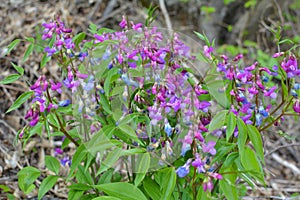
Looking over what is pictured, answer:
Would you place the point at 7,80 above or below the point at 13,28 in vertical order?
below

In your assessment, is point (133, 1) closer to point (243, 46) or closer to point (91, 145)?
point (243, 46)

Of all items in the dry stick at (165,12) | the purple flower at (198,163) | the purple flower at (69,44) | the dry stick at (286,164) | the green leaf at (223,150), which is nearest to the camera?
the purple flower at (198,163)

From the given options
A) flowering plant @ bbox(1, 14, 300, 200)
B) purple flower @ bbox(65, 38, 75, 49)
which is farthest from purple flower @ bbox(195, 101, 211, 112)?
purple flower @ bbox(65, 38, 75, 49)

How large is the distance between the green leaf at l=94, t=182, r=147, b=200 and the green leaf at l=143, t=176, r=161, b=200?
0.43 feet

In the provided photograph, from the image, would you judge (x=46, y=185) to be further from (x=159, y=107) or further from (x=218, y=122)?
(x=218, y=122)

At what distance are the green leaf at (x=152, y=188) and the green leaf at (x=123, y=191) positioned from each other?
13 cm

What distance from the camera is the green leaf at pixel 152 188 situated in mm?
1875

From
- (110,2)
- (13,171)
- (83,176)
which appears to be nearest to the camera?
(83,176)

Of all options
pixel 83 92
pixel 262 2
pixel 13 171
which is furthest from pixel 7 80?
pixel 262 2

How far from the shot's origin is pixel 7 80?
189cm

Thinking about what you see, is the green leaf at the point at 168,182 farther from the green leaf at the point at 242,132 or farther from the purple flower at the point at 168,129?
the green leaf at the point at 242,132

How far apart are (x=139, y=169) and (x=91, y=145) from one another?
0.80 ft

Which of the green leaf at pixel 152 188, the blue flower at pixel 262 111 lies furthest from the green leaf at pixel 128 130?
the blue flower at pixel 262 111

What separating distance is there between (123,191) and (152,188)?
180 millimetres
